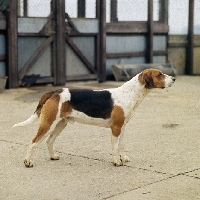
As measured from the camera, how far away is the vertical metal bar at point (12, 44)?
12.5 m

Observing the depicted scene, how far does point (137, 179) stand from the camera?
4945mm

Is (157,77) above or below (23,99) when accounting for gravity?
above

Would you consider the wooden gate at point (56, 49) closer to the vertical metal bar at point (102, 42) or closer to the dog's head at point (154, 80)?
the vertical metal bar at point (102, 42)

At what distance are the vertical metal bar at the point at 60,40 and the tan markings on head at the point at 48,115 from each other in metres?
8.08

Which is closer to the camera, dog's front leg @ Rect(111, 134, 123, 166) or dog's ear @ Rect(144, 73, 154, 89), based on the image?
dog's front leg @ Rect(111, 134, 123, 166)

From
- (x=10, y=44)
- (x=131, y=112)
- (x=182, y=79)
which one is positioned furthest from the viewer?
(x=182, y=79)

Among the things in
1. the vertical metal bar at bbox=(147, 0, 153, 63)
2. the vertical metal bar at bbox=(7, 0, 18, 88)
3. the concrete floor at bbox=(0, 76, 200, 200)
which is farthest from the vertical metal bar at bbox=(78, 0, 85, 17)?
the concrete floor at bbox=(0, 76, 200, 200)

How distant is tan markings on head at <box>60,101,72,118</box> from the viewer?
5523 millimetres

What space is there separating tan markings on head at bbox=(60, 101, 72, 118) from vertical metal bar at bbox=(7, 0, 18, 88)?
7236mm

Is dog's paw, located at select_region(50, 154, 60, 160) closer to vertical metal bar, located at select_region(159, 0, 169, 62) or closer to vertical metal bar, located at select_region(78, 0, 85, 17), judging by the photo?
vertical metal bar, located at select_region(78, 0, 85, 17)

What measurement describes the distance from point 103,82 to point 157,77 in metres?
9.04

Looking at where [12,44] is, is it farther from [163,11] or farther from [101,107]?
[101,107]

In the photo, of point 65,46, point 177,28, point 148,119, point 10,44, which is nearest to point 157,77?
point 148,119

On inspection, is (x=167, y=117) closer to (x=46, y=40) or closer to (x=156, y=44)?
(x=46, y=40)
